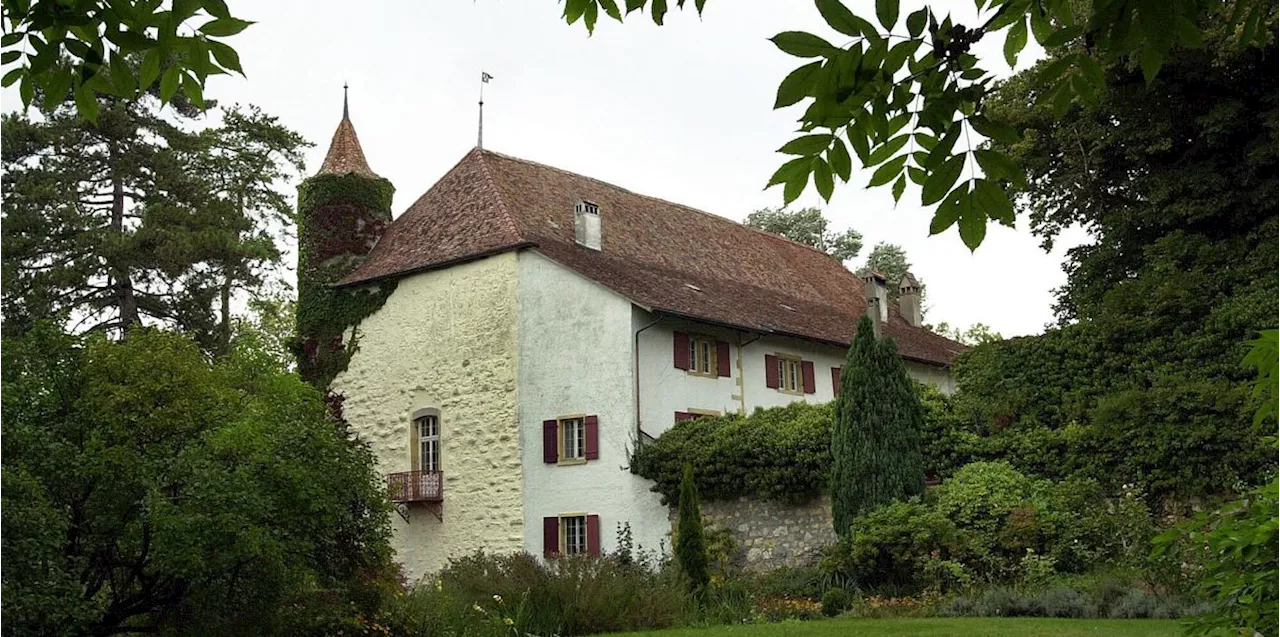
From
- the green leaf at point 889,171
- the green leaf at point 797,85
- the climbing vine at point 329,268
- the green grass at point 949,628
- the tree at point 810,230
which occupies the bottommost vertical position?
the green grass at point 949,628

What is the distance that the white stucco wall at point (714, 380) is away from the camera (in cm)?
2534

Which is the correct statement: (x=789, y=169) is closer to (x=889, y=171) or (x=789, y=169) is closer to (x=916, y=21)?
(x=889, y=171)

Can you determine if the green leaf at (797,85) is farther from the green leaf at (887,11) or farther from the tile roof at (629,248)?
the tile roof at (629,248)

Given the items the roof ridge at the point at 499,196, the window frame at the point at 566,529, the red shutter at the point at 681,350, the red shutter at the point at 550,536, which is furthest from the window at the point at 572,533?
the roof ridge at the point at 499,196

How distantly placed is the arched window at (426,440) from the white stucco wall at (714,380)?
4.84 meters

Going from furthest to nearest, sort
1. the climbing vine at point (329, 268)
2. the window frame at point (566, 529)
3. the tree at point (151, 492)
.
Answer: the climbing vine at point (329, 268)
the window frame at point (566, 529)
the tree at point (151, 492)

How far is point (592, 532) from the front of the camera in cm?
2486

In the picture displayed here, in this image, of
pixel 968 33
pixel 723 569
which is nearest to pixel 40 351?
pixel 968 33

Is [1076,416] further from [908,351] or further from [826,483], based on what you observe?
[908,351]

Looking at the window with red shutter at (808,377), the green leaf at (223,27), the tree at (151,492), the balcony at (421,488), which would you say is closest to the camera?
the green leaf at (223,27)

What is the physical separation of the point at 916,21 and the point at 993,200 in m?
0.44

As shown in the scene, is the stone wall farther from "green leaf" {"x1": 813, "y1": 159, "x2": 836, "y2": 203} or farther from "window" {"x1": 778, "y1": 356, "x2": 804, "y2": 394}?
"green leaf" {"x1": 813, "y1": 159, "x2": 836, "y2": 203}

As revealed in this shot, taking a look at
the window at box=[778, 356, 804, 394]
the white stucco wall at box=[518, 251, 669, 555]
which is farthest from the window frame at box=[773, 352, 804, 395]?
the white stucco wall at box=[518, 251, 669, 555]

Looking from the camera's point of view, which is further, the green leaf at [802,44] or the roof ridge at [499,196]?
the roof ridge at [499,196]
